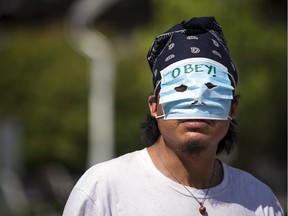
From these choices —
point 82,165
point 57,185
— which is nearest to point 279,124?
point 82,165

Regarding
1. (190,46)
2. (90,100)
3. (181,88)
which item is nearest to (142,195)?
(181,88)

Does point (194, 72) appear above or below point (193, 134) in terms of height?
above

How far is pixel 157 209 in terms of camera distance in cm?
313

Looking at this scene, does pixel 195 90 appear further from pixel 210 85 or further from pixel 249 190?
pixel 249 190

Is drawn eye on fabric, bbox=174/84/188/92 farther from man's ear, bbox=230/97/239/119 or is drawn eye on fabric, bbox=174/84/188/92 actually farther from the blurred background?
the blurred background

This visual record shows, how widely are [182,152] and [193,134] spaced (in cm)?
11

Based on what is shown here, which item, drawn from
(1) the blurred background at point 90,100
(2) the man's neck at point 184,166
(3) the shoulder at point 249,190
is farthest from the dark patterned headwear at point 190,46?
(1) the blurred background at point 90,100

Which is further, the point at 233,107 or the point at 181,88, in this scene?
the point at 233,107

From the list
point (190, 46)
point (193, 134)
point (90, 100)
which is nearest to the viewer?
point (193, 134)

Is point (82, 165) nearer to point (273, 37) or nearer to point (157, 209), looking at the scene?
point (273, 37)

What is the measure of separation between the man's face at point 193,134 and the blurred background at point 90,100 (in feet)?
31.5

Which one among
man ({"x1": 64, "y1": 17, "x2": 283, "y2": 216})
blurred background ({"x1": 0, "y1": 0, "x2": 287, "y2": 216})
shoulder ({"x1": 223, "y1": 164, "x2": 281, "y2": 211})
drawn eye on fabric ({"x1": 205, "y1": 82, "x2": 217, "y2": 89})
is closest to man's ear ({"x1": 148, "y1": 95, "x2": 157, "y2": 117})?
man ({"x1": 64, "y1": 17, "x2": 283, "y2": 216})

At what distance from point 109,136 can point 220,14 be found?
2417 millimetres

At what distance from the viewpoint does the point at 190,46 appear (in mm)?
3238
